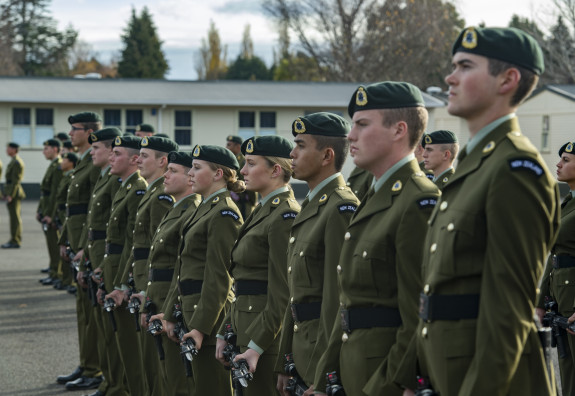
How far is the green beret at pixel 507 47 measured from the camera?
289 cm

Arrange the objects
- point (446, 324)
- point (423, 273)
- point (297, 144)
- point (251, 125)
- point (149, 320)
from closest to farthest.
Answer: point (446, 324) < point (423, 273) < point (297, 144) < point (149, 320) < point (251, 125)

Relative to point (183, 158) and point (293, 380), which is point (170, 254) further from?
point (293, 380)

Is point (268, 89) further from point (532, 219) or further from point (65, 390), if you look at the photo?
point (532, 219)

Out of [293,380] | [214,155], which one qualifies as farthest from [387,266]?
[214,155]

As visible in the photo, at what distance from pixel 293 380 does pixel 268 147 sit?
1.55m

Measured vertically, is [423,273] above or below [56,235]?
above

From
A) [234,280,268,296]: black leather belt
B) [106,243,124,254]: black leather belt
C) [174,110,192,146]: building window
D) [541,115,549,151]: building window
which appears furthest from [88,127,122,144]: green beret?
[541,115,549,151]: building window

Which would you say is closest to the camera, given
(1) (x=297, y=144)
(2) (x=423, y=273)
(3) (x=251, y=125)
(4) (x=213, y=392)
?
(2) (x=423, y=273)

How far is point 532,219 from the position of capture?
2691mm

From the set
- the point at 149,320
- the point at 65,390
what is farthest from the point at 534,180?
the point at 65,390

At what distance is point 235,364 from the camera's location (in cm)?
483

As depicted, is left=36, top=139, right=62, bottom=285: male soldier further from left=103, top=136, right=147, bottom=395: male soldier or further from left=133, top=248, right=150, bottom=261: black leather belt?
left=133, top=248, right=150, bottom=261: black leather belt

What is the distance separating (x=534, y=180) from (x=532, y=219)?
13cm

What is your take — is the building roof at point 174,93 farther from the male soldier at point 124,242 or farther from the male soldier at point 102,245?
the male soldier at point 124,242
